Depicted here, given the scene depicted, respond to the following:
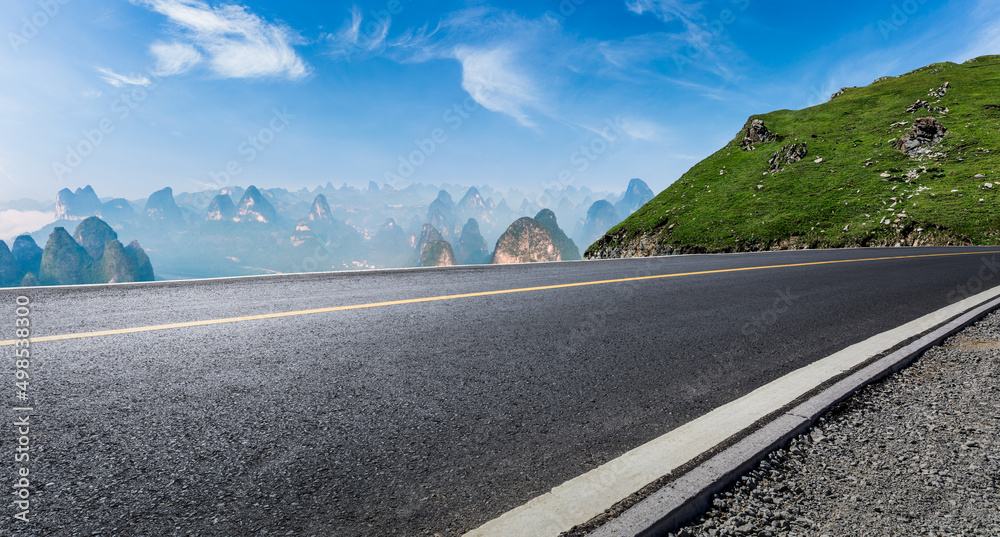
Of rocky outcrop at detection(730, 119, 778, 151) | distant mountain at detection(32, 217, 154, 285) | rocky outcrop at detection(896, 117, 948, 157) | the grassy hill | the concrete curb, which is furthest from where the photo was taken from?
distant mountain at detection(32, 217, 154, 285)

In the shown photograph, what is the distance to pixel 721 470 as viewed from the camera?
6.56 ft

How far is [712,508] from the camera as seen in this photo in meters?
1.82

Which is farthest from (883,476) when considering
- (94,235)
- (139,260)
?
(94,235)

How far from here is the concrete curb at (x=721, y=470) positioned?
1.64 metres

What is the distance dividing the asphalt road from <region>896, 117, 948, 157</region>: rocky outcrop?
188 ft

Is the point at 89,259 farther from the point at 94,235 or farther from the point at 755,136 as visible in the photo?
the point at 755,136

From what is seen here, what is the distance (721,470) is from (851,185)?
179ft

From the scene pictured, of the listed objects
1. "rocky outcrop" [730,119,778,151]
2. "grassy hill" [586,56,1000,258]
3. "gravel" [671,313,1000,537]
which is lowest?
"gravel" [671,313,1000,537]

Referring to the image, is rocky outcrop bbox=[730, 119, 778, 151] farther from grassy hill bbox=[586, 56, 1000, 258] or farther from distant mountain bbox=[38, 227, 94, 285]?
distant mountain bbox=[38, 227, 94, 285]

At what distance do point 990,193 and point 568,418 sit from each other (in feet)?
167

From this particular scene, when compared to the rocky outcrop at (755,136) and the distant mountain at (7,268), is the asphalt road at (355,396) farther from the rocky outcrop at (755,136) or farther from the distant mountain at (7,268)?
the distant mountain at (7,268)

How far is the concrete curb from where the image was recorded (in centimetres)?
164

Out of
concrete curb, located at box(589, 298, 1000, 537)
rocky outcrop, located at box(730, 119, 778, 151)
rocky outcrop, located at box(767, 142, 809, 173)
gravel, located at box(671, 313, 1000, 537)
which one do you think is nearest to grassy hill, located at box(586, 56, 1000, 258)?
rocky outcrop, located at box(767, 142, 809, 173)

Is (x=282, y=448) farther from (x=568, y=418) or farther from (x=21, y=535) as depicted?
(x=568, y=418)
